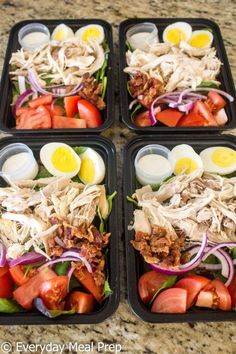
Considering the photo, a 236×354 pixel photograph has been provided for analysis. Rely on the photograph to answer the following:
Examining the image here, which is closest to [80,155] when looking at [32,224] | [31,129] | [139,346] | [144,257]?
[31,129]

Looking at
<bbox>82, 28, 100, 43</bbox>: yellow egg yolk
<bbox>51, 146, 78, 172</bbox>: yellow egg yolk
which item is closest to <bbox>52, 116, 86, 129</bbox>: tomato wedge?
<bbox>51, 146, 78, 172</bbox>: yellow egg yolk

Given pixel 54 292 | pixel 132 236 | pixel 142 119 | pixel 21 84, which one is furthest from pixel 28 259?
pixel 21 84

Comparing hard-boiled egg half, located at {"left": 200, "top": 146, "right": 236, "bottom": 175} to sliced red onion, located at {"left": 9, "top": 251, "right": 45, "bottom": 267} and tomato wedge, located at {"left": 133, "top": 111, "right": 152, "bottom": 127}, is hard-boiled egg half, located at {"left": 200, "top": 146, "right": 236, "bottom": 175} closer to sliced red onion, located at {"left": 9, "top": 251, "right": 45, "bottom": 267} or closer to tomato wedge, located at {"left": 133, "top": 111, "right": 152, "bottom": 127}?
tomato wedge, located at {"left": 133, "top": 111, "right": 152, "bottom": 127}

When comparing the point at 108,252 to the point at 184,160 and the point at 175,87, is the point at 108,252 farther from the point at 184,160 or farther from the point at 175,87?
the point at 175,87

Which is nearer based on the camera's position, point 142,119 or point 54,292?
point 54,292

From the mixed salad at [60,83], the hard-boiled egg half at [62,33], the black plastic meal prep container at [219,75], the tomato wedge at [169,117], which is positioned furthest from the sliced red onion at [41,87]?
the tomato wedge at [169,117]

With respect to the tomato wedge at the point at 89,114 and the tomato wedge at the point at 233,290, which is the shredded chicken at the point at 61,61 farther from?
the tomato wedge at the point at 233,290
